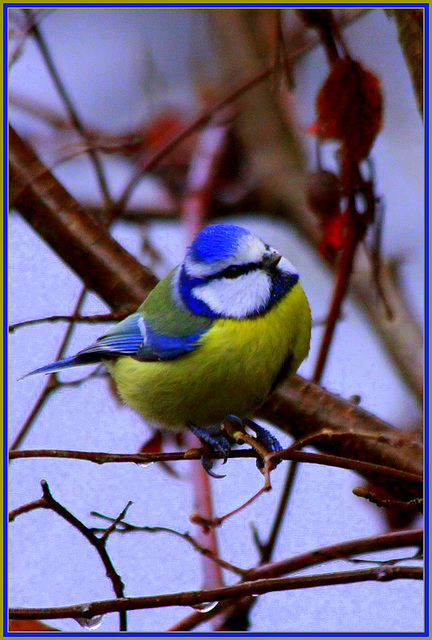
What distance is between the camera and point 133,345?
1108 mm

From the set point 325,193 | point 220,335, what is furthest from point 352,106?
point 220,335

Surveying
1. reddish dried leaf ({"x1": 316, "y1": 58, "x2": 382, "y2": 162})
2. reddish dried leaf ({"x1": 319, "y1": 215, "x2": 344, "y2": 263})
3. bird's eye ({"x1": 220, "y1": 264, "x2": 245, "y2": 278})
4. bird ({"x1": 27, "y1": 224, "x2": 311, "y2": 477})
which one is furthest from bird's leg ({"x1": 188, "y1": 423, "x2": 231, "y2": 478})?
reddish dried leaf ({"x1": 316, "y1": 58, "x2": 382, "y2": 162})

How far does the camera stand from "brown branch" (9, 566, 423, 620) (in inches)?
25.2

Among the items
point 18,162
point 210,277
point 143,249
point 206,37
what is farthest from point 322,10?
point 206,37

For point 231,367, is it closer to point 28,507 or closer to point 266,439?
point 266,439

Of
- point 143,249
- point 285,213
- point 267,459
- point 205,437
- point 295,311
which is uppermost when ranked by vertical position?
point 285,213

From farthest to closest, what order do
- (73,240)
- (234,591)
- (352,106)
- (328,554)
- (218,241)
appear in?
(73,240) → (352,106) → (218,241) → (328,554) → (234,591)

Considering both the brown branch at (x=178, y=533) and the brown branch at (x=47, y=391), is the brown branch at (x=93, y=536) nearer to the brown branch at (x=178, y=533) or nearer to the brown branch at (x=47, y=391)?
the brown branch at (x=178, y=533)

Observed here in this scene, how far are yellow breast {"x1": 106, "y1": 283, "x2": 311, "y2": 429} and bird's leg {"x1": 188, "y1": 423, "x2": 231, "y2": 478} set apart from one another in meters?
0.01

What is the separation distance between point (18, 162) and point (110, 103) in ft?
4.37

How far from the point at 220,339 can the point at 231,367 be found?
0.04 metres

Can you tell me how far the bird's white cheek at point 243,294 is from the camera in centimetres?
99

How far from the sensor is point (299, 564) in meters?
0.79

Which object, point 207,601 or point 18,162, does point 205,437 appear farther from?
point 18,162
